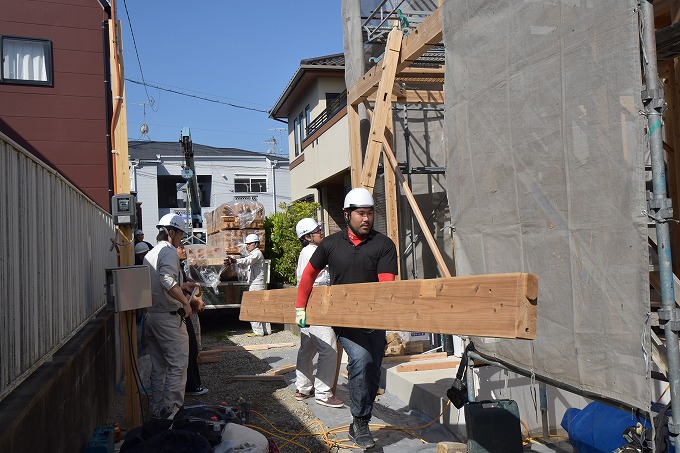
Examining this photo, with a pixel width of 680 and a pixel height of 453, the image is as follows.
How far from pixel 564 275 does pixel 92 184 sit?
29.9 ft

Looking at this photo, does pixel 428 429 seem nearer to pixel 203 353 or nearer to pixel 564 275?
pixel 564 275

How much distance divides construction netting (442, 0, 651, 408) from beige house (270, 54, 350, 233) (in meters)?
9.18

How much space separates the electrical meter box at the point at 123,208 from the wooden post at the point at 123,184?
0.11 meters

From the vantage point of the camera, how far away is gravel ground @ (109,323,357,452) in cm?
602

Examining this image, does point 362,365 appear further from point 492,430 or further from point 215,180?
point 215,180

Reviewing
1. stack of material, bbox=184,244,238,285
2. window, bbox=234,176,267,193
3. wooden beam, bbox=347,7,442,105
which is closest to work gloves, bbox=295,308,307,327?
wooden beam, bbox=347,7,442,105

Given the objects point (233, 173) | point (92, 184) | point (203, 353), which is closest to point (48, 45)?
point (92, 184)

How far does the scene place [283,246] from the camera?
14.9m

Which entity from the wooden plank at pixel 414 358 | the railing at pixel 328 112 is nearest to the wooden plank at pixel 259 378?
the wooden plank at pixel 414 358

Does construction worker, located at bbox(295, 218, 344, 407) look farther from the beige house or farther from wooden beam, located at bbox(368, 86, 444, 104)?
the beige house

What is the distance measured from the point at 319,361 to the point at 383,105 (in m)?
2.99

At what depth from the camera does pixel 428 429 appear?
5746 millimetres

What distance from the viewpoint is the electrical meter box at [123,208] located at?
20.8 ft

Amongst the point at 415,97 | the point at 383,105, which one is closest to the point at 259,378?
the point at 383,105
